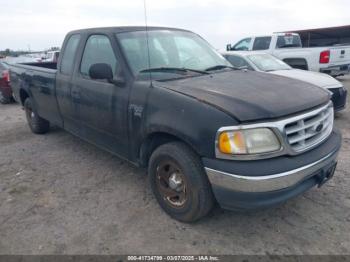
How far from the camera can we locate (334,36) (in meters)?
15.4

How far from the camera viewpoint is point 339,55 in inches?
394

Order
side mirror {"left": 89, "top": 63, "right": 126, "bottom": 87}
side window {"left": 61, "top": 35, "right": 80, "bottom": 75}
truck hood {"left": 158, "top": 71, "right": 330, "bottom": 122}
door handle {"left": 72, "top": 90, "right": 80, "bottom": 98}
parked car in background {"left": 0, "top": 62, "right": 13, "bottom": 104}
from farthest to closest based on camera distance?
parked car in background {"left": 0, "top": 62, "right": 13, "bottom": 104}, side window {"left": 61, "top": 35, "right": 80, "bottom": 75}, door handle {"left": 72, "top": 90, "right": 80, "bottom": 98}, side mirror {"left": 89, "top": 63, "right": 126, "bottom": 87}, truck hood {"left": 158, "top": 71, "right": 330, "bottom": 122}

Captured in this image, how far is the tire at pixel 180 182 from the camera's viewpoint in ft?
8.52

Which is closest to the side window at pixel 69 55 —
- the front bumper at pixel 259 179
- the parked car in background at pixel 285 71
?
the front bumper at pixel 259 179

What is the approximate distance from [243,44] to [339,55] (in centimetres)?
344

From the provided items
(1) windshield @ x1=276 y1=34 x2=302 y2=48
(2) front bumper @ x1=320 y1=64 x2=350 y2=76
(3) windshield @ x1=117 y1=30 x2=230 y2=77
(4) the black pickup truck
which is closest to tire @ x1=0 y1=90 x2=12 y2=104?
(4) the black pickup truck

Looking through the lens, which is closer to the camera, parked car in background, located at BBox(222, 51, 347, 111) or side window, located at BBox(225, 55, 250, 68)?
parked car in background, located at BBox(222, 51, 347, 111)

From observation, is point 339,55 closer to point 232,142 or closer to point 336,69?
point 336,69

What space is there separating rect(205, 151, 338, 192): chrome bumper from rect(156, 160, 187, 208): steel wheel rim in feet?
1.32

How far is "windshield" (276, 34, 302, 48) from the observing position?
10.9 metres

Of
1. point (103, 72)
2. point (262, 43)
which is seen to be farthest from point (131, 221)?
point (262, 43)

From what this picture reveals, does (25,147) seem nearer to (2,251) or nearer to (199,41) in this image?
(2,251)

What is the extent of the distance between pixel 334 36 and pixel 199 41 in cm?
1410

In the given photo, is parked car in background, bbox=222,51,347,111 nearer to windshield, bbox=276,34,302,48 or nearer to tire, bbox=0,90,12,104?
windshield, bbox=276,34,302,48
